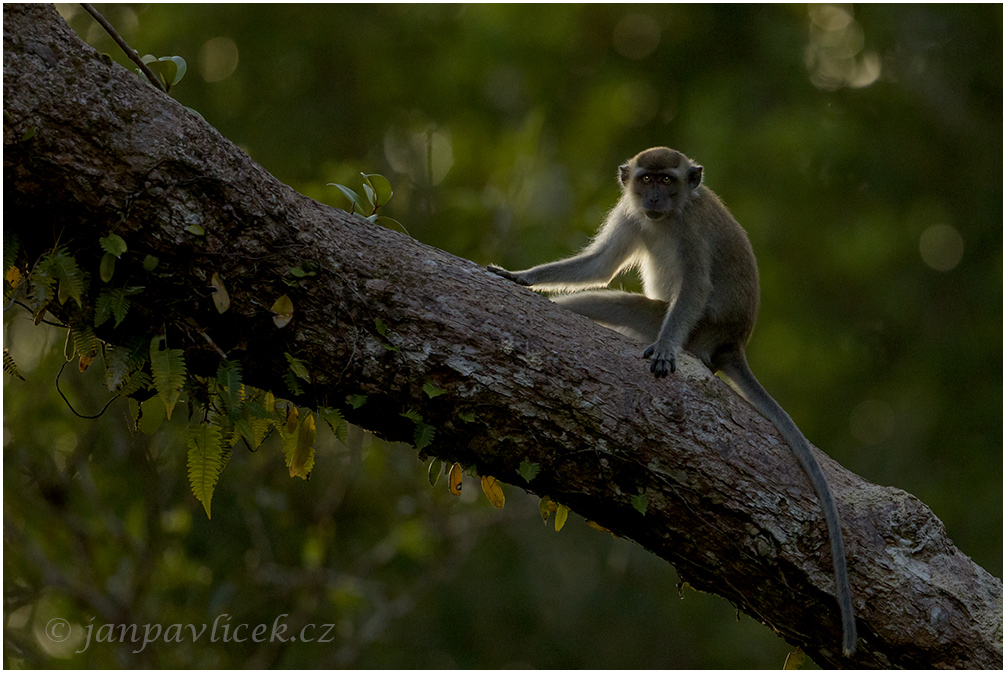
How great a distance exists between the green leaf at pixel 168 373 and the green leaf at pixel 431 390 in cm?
99

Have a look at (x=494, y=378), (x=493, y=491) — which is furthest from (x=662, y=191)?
(x=494, y=378)

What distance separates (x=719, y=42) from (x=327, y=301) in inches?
546

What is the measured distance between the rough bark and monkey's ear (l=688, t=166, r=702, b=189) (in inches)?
101

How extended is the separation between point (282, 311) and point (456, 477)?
4.23ft

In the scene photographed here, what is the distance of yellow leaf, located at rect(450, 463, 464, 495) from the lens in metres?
4.54

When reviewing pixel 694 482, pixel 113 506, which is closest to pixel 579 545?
pixel 113 506

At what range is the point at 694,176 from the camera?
6684mm

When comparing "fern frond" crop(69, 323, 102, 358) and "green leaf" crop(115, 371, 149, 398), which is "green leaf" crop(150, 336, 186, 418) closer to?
"green leaf" crop(115, 371, 149, 398)

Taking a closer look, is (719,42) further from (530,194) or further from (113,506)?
(113,506)

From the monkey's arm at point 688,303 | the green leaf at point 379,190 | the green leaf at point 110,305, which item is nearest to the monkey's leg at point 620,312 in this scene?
the monkey's arm at point 688,303

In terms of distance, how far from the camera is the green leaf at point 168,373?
145 inches

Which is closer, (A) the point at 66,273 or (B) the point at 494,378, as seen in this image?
(A) the point at 66,273

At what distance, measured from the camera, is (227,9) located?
41.5 feet

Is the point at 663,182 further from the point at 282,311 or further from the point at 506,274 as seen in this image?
the point at 282,311
